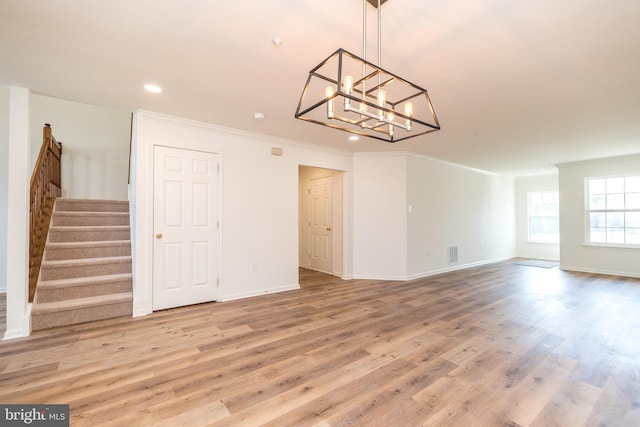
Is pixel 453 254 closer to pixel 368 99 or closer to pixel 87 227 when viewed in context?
pixel 368 99

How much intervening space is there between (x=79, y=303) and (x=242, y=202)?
219cm

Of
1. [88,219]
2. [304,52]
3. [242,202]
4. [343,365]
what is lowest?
[343,365]

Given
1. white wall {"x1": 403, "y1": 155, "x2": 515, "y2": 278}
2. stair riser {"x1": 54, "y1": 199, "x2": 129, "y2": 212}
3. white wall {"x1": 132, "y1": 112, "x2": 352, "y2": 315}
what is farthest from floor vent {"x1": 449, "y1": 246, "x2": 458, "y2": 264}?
stair riser {"x1": 54, "y1": 199, "x2": 129, "y2": 212}

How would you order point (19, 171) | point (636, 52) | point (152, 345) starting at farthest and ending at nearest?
point (19, 171), point (152, 345), point (636, 52)

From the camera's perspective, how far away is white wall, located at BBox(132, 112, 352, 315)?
3502 millimetres

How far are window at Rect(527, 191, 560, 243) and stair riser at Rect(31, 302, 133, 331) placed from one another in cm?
976

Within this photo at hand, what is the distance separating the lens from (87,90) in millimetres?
2891

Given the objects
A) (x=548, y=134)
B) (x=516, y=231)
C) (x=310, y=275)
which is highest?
(x=548, y=134)

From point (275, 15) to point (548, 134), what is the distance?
445 cm

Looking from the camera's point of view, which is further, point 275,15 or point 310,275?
point 310,275

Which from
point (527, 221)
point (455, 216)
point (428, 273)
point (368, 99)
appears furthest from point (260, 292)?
point (527, 221)

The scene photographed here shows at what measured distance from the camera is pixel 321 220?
20.4 ft

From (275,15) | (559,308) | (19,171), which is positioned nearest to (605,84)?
(559,308)

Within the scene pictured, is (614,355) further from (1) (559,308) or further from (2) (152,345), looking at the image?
(2) (152,345)
